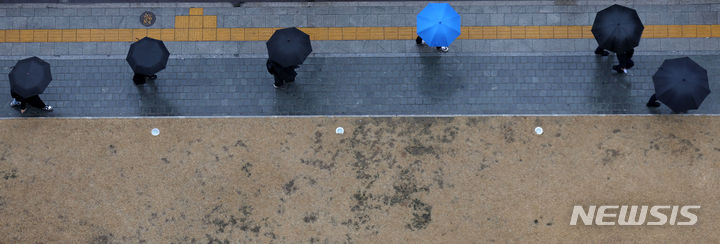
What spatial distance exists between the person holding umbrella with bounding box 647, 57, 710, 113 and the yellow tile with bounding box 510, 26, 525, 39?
3065 millimetres

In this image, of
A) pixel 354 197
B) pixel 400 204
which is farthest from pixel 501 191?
pixel 354 197

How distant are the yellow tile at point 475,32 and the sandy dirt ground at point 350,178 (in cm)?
201

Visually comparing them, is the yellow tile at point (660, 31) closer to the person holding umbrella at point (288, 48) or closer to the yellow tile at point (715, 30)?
the yellow tile at point (715, 30)

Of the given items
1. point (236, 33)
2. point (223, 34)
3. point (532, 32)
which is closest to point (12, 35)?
point (223, 34)

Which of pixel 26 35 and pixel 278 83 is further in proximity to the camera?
pixel 26 35

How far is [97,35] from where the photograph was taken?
52.0ft

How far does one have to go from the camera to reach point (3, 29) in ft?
52.1

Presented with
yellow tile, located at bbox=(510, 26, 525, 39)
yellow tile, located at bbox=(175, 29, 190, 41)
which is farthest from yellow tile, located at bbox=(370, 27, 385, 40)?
yellow tile, located at bbox=(175, 29, 190, 41)

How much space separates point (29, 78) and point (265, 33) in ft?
16.8

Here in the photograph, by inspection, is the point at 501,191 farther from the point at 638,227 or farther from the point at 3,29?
the point at 3,29

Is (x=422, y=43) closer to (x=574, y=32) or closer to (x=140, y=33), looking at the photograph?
(x=574, y=32)

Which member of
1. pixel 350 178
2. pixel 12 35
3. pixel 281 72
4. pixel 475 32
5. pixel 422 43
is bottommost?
pixel 350 178

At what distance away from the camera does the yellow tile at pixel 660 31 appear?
51.4ft

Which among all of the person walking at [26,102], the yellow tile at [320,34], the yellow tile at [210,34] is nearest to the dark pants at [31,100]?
the person walking at [26,102]
